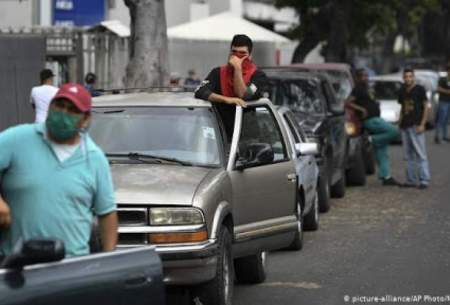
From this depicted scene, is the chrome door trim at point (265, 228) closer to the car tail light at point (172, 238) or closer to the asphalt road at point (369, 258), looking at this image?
the asphalt road at point (369, 258)

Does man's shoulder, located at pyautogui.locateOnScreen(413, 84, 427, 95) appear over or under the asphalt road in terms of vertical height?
over

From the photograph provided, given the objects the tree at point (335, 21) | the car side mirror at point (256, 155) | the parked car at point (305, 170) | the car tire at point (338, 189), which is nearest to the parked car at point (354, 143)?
the car tire at point (338, 189)

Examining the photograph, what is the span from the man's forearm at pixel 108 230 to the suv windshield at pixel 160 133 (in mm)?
2932

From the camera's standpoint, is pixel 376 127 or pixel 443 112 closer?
pixel 376 127

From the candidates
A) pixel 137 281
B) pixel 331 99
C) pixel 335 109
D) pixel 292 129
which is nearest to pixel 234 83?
pixel 292 129

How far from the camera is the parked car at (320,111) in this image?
1423 centimetres

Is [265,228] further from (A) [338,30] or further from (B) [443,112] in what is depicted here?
(A) [338,30]

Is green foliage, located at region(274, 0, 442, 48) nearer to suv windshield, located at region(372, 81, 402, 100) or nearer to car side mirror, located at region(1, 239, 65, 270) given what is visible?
suv windshield, located at region(372, 81, 402, 100)

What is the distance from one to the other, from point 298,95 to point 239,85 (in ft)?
19.6

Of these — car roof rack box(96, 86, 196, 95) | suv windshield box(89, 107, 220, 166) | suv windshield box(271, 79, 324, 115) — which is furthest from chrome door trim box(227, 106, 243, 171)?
suv windshield box(271, 79, 324, 115)

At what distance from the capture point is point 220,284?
24.3 feet

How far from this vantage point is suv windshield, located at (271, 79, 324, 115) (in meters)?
14.9

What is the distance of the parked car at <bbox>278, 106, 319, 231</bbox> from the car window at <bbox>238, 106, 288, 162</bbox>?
0.99 meters

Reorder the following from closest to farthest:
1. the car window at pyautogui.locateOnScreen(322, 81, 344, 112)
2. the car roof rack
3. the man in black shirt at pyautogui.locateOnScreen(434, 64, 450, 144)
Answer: the car roof rack < the car window at pyautogui.locateOnScreen(322, 81, 344, 112) < the man in black shirt at pyautogui.locateOnScreen(434, 64, 450, 144)
